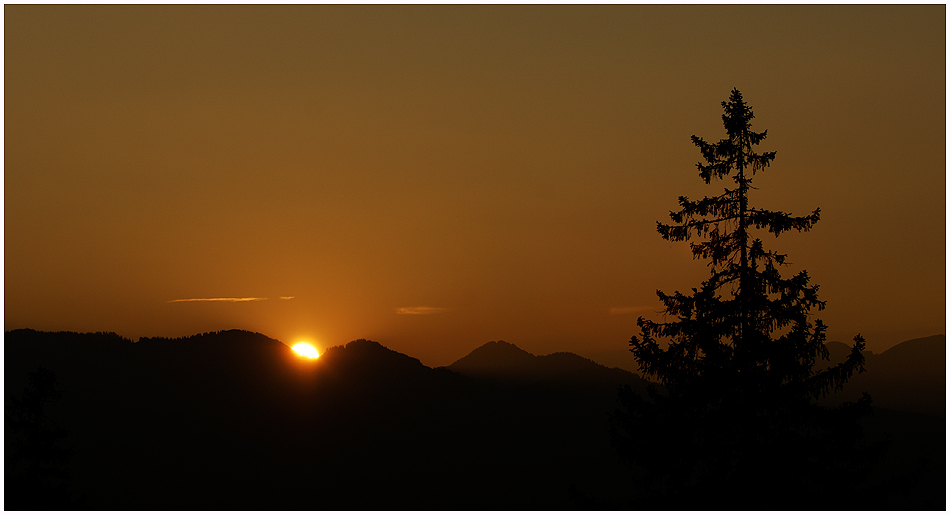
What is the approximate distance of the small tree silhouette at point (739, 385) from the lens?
18000 mm

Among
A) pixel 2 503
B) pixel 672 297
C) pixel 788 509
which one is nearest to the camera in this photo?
pixel 788 509

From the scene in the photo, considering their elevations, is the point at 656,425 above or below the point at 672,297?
below

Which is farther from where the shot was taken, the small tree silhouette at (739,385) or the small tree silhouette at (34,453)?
the small tree silhouette at (34,453)

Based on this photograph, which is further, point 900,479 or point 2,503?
point 2,503


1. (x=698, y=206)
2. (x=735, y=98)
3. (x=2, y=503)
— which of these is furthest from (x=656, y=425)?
(x=2, y=503)

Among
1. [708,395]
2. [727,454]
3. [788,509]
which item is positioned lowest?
[788,509]

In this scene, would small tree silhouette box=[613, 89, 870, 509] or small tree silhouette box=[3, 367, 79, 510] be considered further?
small tree silhouette box=[3, 367, 79, 510]

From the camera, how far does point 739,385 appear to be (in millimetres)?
18141

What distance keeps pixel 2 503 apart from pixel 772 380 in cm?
2475

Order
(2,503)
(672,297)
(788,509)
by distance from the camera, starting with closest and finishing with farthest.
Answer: (788,509) → (672,297) → (2,503)

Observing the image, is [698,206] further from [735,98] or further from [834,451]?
[834,451]

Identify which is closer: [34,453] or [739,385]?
[739,385]

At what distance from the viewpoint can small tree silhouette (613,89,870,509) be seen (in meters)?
18.0

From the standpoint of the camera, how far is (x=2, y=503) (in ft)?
95.8
